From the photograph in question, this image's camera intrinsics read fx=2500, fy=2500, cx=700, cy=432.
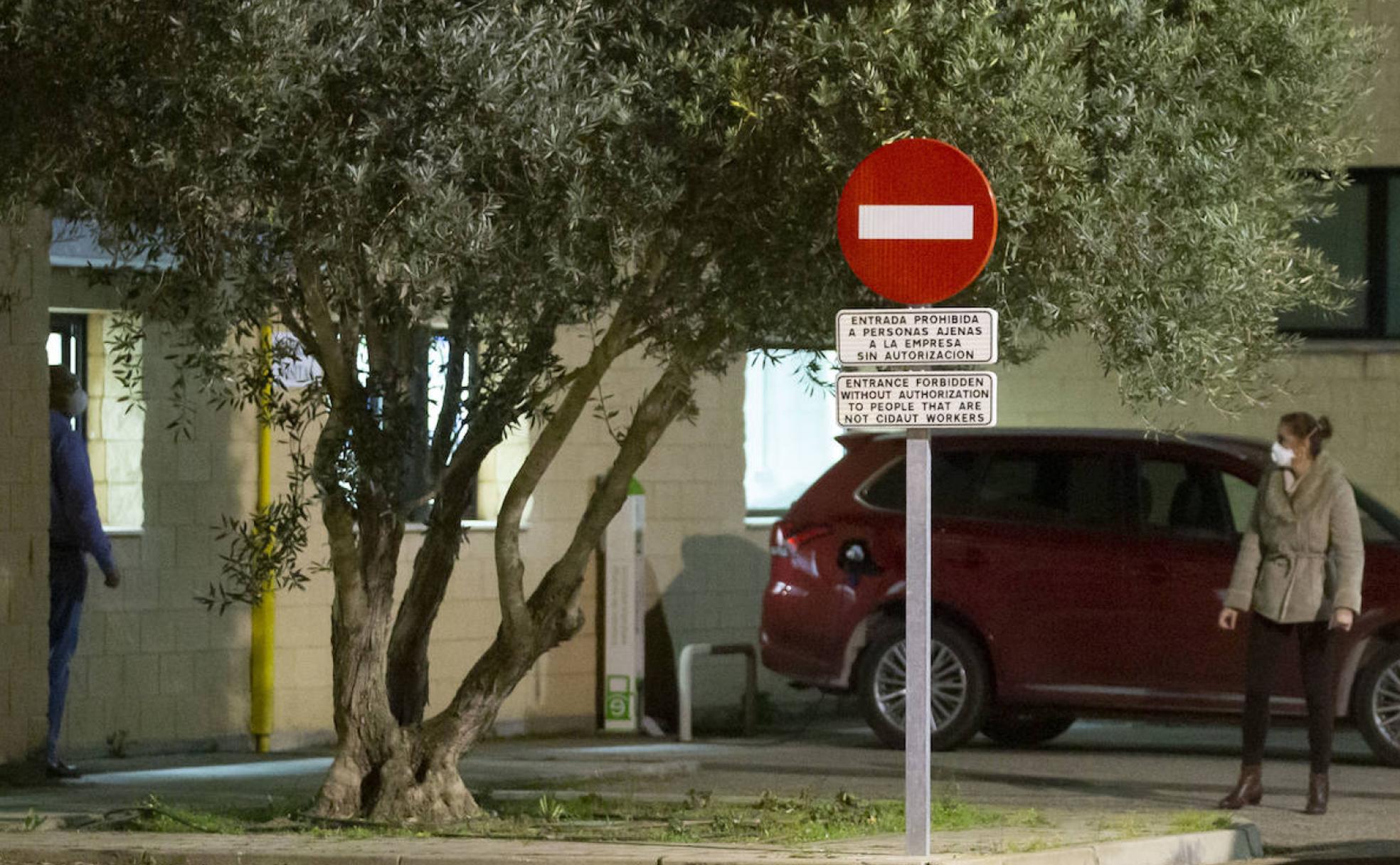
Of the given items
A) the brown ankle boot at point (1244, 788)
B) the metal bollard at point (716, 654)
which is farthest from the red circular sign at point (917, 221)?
the metal bollard at point (716, 654)

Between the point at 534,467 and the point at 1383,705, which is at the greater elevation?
the point at 534,467

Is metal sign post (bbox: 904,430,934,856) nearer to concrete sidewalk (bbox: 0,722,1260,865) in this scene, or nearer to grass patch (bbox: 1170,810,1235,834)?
concrete sidewalk (bbox: 0,722,1260,865)

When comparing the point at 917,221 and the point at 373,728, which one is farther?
the point at 373,728

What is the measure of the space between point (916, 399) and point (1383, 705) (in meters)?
6.03

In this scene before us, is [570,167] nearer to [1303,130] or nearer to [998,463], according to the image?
[1303,130]

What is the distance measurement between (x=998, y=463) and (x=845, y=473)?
94 cm

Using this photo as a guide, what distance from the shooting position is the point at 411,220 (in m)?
8.67

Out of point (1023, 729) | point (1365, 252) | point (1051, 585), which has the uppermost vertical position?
point (1365, 252)

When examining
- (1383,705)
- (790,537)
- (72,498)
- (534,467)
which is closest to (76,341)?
(72,498)

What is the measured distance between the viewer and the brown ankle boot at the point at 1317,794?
36.7ft

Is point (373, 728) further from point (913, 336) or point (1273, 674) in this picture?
point (1273, 674)

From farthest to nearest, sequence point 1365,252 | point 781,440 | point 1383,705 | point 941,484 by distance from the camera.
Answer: point 1365,252, point 781,440, point 941,484, point 1383,705

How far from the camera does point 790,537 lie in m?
14.9

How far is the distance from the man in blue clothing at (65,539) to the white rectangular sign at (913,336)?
219 inches
